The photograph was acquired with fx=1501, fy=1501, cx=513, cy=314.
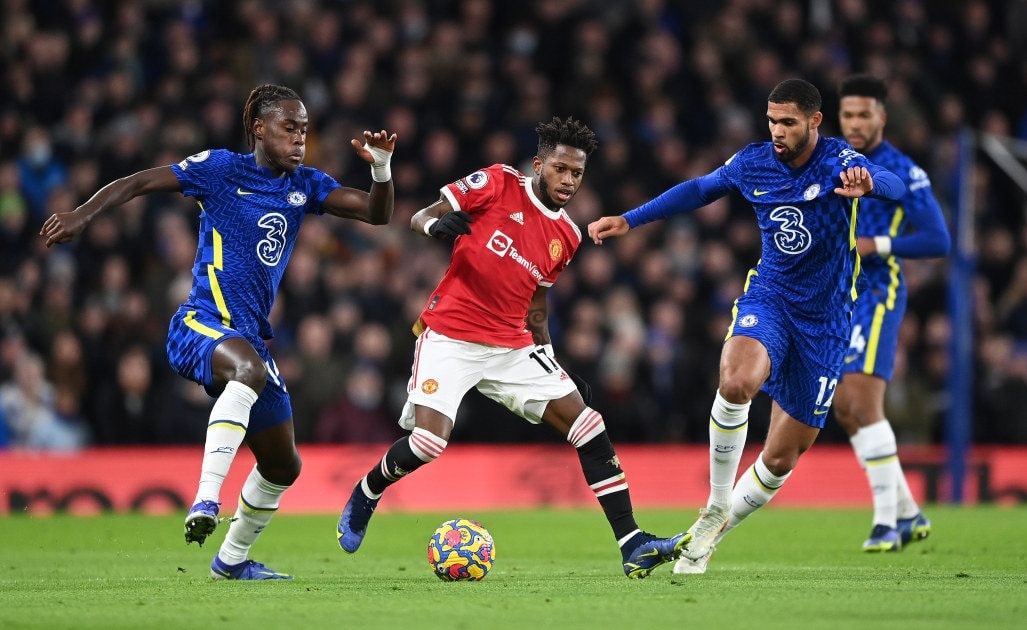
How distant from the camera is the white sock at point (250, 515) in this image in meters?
8.20

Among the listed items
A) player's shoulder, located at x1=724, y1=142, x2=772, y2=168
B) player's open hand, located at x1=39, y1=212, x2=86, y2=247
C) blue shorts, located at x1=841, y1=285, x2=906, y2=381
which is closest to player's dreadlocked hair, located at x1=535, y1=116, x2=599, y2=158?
player's shoulder, located at x1=724, y1=142, x2=772, y2=168

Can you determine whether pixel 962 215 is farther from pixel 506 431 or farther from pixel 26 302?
pixel 26 302

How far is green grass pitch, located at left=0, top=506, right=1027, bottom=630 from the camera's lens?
6.02 metres

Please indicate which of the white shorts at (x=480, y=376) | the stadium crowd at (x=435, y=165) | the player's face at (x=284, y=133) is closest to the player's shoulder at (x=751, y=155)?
the white shorts at (x=480, y=376)

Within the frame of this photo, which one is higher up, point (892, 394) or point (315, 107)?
point (315, 107)

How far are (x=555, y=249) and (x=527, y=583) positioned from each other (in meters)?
1.95

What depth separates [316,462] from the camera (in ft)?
49.1

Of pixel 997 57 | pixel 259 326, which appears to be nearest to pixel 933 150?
pixel 997 57

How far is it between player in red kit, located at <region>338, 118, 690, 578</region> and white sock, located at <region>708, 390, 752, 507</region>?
0.51m

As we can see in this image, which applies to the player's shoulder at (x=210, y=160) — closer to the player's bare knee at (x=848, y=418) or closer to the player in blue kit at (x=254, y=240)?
the player in blue kit at (x=254, y=240)

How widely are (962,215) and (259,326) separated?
9098 mm

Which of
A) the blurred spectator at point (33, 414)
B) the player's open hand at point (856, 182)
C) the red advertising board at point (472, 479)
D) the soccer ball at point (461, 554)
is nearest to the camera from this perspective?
the player's open hand at point (856, 182)

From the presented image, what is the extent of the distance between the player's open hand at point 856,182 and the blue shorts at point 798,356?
0.84 meters

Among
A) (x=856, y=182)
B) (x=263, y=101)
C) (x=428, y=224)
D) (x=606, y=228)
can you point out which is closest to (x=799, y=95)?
(x=856, y=182)
